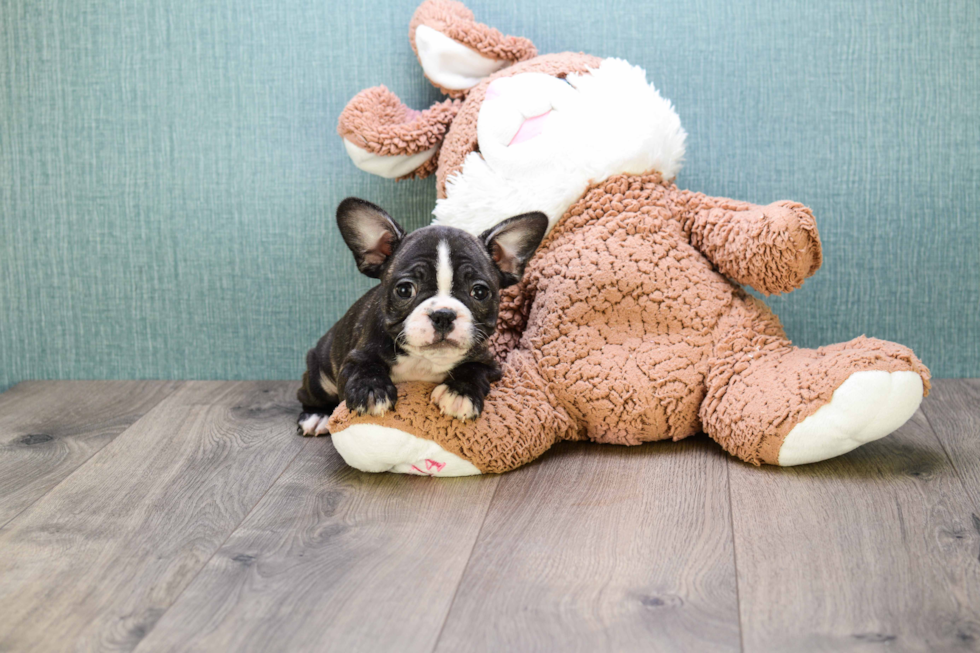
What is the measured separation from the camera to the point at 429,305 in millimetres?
1481

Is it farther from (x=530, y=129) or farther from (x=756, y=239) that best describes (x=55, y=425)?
(x=756, y=239)

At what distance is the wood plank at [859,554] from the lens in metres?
1.09

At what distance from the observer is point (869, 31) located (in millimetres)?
2059

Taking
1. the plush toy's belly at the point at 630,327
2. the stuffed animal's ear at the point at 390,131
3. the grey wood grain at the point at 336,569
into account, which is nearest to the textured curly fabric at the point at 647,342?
the plush toy's belly at the point at 630,327

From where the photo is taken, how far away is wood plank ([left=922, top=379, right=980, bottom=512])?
1.58 m

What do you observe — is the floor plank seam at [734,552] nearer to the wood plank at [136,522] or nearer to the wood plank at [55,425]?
the wood plank at [136,522]

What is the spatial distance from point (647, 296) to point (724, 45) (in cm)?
71

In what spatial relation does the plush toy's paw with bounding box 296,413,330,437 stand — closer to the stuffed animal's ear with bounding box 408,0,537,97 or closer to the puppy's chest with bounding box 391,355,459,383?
the puppy's chest with bounding box 391,355,459,383

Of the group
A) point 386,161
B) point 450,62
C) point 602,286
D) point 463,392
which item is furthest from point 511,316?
point 450,62

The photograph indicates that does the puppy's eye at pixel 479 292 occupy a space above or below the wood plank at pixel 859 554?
above

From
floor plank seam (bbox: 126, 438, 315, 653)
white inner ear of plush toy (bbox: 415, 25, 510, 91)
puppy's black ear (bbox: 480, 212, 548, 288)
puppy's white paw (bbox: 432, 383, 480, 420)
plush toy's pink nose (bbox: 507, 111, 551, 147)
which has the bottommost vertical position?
floor plank seam (bbox: 126, 438, 315, 653)

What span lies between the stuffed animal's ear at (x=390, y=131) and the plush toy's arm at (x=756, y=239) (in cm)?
57

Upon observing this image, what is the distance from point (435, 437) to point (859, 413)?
28.8 inches

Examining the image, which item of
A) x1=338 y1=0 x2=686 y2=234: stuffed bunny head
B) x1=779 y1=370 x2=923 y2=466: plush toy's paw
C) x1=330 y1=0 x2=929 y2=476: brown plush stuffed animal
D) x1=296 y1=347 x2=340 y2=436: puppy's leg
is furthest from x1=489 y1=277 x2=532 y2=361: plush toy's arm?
x1=779 y1=370 x2=923 y2=466: plush toy's paw
